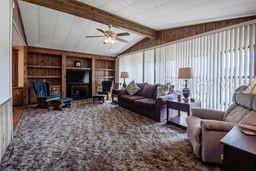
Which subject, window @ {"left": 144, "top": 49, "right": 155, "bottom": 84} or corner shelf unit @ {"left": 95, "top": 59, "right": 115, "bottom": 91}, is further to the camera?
corner shelf unit @ {"left": 95, "top": 59, "right": 115, "bottom": 91}

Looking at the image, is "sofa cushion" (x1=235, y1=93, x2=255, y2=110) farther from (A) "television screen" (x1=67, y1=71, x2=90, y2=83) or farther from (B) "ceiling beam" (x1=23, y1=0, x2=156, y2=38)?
(A) "television screen" (x1=67, y1=71, x2=90, y2=83)

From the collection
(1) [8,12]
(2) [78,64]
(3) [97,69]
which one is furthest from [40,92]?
(1) [8,12]

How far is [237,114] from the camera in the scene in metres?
2.45

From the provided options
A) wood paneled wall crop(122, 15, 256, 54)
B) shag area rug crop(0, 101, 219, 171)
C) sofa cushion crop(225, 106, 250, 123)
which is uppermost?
wood paneled wall crop(122, 15, 256, 54)

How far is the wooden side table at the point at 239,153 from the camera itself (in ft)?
3.71

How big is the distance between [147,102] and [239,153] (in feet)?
11.6

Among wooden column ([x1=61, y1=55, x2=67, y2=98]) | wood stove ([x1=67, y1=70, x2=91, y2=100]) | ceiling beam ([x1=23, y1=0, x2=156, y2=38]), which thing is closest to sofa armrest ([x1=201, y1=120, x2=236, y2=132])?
ceiling beam ([x1=23, y1=0, x2=156, y2=38])

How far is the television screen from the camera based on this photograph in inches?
307

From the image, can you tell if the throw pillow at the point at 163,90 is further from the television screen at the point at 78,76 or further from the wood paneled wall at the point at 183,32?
the television screen at the point at 78,76

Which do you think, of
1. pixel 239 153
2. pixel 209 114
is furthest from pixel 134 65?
pixel 239 153

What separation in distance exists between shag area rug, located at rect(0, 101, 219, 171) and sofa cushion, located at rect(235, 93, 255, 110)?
98cm

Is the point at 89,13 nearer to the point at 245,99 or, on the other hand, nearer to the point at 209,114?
the point at 209,114

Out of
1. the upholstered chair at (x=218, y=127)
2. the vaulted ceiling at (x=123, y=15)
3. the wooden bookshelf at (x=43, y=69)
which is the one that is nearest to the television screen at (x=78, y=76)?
the wooden bookshelf at (x=43, y=69)

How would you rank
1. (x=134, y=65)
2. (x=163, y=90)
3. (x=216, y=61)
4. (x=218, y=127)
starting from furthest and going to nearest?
(x=134, y=65) < (x=163, y=90) < (x=216, y=61) < (x=218, y=127)
